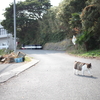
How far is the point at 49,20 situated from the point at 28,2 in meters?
7.80

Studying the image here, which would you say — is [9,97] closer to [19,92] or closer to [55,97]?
[19,92]

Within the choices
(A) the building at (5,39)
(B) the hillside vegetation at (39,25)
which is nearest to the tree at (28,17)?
(B) the hillside vegetation at (39,25)

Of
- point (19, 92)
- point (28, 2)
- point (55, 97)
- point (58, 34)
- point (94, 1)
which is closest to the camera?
point (55, 97)

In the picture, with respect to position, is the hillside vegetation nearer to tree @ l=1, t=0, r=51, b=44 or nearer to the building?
tree @ l=1, t=0, r=51, b=44

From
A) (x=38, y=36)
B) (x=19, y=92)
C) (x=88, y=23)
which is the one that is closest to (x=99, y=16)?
(x=88, y=23)

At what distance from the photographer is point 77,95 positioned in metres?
4.09

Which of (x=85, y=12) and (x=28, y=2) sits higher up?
(x=28, y=2)

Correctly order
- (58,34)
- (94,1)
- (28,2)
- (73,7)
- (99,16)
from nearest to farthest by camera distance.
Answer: (94,1) < (99,16) < (73,7) < (58,34) < (28,2)

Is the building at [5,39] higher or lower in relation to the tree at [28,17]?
lower

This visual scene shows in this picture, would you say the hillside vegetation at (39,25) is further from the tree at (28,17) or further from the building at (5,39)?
the building at (5,39)

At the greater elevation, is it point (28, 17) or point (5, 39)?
point (28, 17)

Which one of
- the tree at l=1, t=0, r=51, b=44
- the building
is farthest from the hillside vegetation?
the building

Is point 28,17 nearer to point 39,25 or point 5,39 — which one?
point 39,25

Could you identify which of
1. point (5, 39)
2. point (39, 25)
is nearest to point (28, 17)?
point (39, 25)
